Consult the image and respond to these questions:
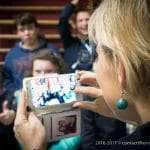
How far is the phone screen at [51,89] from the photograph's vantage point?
1037mm

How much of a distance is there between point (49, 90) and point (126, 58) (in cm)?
40

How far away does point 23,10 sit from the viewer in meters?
3.41

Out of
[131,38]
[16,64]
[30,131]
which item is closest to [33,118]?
[30,131]

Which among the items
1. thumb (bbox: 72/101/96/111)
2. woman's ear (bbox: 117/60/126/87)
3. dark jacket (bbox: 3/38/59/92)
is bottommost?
dark jacket (bbox: 3/38/59/92)

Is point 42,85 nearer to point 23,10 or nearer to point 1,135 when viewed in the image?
point 1,135

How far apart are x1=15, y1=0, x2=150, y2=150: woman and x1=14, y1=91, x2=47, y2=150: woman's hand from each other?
27cm

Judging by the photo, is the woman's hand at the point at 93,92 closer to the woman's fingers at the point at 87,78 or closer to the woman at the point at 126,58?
the woman's fingers at the point at 87,78

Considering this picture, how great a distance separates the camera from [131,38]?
2.30 ft

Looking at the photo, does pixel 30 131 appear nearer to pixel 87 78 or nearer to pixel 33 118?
pixel 33 118

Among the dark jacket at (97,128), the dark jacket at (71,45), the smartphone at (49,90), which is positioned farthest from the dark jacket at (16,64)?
the smartphone at (49,90)

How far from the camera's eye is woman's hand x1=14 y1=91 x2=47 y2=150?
0.95 metres

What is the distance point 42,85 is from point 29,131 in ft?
0.51

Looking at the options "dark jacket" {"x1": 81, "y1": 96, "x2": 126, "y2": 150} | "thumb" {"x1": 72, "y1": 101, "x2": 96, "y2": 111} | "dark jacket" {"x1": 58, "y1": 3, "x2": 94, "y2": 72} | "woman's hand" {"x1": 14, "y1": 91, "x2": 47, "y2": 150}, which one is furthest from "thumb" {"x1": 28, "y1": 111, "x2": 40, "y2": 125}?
"dark jacket" {"x1": 58, "y1": 3, "x2": 94, "y2": 72}

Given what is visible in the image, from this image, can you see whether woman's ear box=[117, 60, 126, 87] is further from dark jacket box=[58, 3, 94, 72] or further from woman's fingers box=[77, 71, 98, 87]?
dark jacket box=[58, 3, 94, 72]
